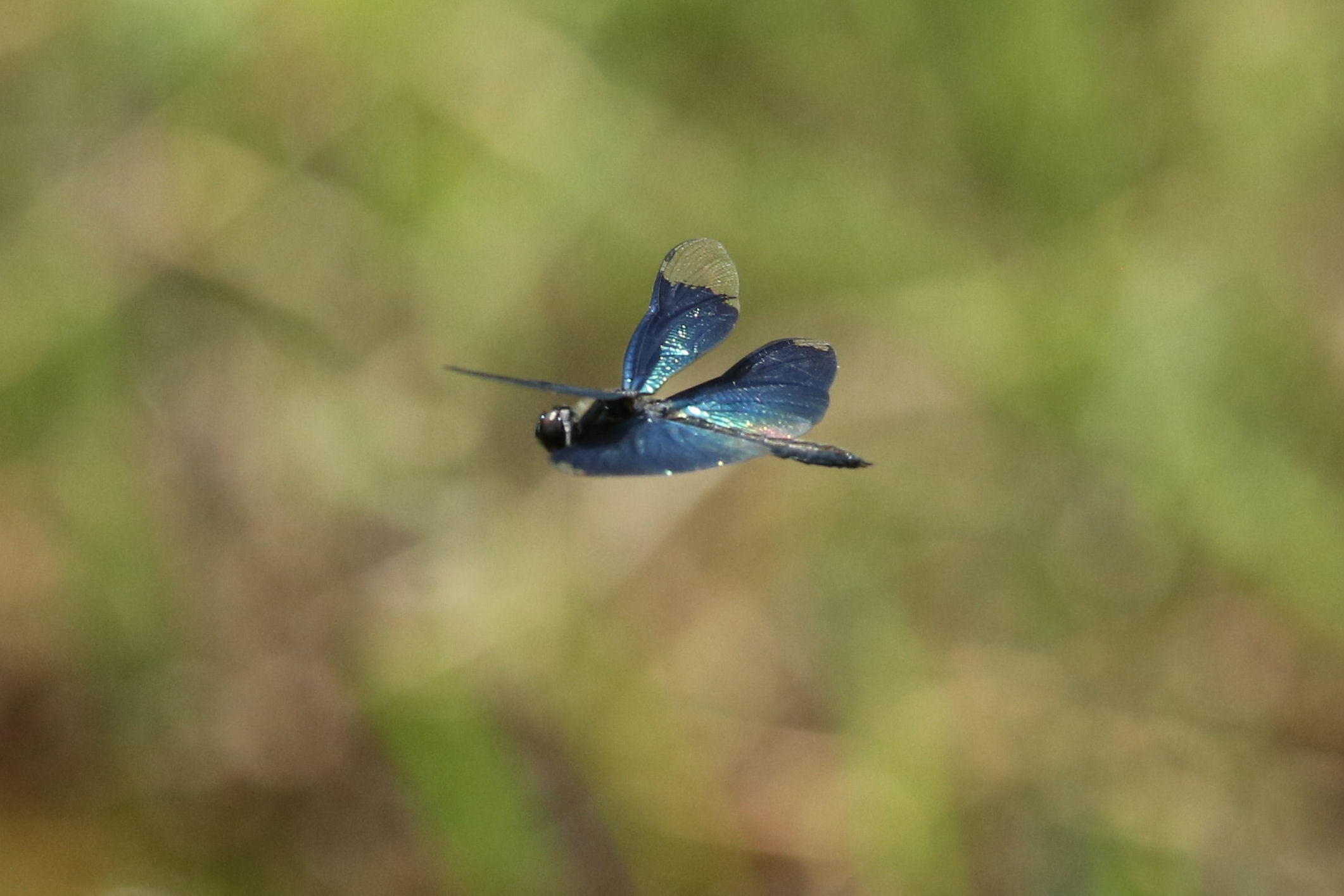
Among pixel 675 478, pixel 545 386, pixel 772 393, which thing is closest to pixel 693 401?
pixel 772 393

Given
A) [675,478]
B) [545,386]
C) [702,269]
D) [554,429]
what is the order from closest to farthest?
[545,386]
[554,429]
[702,269]
[675,478]

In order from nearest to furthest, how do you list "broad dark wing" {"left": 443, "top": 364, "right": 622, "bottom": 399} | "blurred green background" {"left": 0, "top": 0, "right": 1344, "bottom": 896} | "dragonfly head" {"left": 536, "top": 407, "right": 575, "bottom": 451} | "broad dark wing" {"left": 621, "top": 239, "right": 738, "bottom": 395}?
"broad dark wing" {"left": 443, "top": 364, "right": 622, "bottom": 399} → "dragonfly head" {"left": 536, "top": 407, "right": 575, "bottom": 451} → "broad dark wing" {"left": 621, "top": 239, "right": 738, "bottom": 395} → "blurred green background" {"left": 0, "top": 0, "right": 1344, "bottom": 896}

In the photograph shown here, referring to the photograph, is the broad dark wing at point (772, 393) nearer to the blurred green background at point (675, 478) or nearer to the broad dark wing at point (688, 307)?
the broad dark wing at point (688, 307)

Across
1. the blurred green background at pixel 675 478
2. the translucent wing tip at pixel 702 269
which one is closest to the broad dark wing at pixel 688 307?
the translucent wing tip at pixel 702 269

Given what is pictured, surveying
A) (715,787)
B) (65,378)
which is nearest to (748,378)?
(715,787)

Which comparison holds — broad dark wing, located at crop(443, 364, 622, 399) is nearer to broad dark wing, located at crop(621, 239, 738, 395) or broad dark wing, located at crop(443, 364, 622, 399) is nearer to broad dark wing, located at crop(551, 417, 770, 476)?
broad dark wing, located at crop(551, 417, 770, 476)

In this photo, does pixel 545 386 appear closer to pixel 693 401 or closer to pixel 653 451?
pixel 653 451

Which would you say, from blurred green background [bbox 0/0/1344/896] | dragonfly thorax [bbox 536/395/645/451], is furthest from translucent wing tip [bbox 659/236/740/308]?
blurred green background [bbox 0/0/1344/896]
